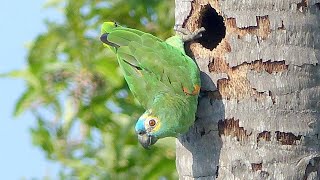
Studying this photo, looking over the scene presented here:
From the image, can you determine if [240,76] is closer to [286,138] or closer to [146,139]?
[286,138]

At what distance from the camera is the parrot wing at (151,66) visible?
197 inches

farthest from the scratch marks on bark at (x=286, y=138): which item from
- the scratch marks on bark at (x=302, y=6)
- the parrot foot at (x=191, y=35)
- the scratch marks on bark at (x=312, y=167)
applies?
the parrot foot at (x=191, y=35)

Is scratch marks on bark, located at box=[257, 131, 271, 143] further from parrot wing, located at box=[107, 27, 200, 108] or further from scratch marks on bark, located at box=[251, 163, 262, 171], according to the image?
parrot wing, located at box=[107, 27, 200, 108]

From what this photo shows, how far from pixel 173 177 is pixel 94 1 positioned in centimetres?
154

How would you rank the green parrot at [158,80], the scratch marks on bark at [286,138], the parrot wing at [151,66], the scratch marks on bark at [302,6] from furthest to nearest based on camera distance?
the parrot wing at [151,66] < the green parrot at [158,80] < the scratch marks on bark at [302,6] < the scratch marks on bark at [286,138]

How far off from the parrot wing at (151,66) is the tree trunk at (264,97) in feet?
0.66

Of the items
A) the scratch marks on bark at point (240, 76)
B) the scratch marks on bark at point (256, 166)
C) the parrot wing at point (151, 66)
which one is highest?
the parrot wing at point (151, 66)

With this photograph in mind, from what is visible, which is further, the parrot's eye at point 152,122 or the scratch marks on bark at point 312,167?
the parrot's eye at point 152,122

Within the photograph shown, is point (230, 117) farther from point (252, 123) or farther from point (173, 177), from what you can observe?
point (173, 177)

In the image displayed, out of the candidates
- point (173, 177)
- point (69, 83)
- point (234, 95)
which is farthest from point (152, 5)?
point (234, 95)

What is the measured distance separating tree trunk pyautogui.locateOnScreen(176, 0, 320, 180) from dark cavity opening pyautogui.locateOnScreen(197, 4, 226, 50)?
0.19 metres

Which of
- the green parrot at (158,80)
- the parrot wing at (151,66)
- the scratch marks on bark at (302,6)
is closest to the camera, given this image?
the scratch marks on bark at (302,6)

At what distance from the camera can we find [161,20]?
6789 mm

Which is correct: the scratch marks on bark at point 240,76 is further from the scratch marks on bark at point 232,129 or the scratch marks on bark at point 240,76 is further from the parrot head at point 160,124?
the parrot head at point 160,124
